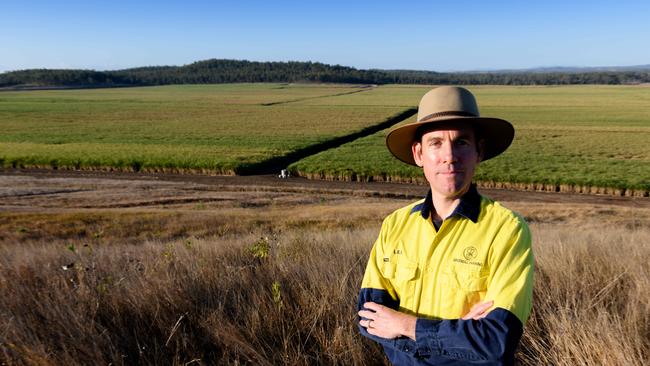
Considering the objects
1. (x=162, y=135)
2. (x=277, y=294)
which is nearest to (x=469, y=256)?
(x=277, y=294)

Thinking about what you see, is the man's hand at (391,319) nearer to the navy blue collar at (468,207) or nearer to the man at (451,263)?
the man at (451,263)

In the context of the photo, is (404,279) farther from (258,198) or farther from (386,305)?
(258,198)

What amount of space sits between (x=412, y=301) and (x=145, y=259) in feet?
13.8

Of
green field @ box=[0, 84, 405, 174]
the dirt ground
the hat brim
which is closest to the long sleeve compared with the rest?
the hat brim

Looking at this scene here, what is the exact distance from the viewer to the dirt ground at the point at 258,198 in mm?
20047

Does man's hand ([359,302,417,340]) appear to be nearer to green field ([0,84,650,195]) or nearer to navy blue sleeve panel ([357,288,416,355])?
navy blue sleeve panel ([357,288,416,355])

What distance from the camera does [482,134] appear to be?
2.55 m

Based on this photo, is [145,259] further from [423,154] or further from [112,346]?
[423,154]

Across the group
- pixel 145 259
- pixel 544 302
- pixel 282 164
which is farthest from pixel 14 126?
pixel 544 302

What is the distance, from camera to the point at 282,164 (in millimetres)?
37500

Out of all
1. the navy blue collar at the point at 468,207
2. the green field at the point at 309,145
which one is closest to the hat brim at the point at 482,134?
the navy blue collar at the point at 468,207

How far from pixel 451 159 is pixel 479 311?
27.4 inches

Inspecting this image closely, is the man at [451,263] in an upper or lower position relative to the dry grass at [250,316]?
upper

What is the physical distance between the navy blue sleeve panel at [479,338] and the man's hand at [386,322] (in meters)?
0.11
